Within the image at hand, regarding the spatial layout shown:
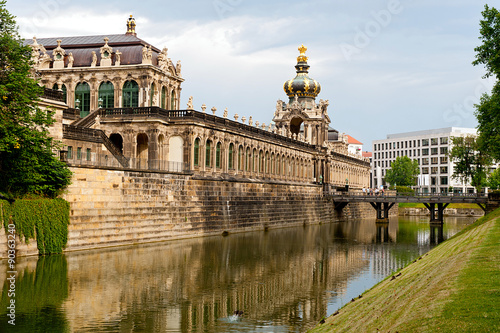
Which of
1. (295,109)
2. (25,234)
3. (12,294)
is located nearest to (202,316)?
(12,294)

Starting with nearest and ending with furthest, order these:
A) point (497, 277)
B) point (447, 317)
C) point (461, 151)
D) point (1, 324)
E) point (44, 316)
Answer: point (447, 317), point (497, 277), point (1, 324), point (44, 316), point (461, 151)

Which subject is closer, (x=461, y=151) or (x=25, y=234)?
(x=25, y=234)

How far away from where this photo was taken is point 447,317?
45.9ft

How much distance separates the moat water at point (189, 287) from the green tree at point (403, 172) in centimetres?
12564

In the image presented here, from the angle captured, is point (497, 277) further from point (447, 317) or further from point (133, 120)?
point (133, 120)

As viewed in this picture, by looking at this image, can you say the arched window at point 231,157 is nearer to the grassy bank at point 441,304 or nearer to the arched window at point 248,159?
the arched window at point 248,159

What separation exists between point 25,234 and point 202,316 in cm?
1945

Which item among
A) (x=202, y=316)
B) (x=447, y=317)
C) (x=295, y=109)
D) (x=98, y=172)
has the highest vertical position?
(x=295, y=109)

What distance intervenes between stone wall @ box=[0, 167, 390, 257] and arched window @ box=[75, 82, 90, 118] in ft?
60.8

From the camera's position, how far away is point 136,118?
6253cm

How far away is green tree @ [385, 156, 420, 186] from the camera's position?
574 ft

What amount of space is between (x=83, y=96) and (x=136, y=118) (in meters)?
11.9

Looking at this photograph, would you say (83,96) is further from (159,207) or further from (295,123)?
(295,123)

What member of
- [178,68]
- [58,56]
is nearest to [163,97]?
[178,68]
